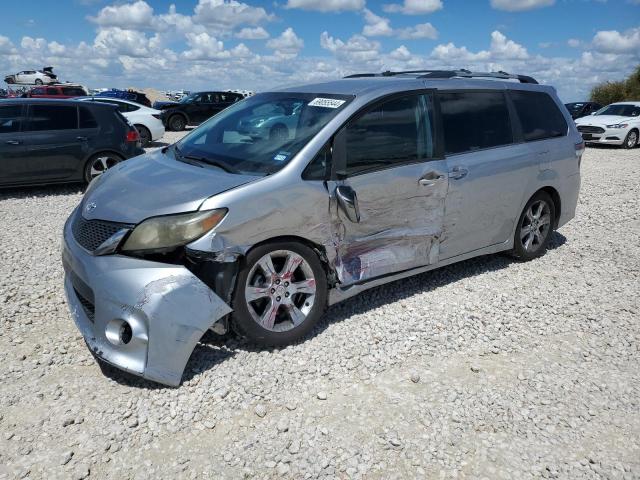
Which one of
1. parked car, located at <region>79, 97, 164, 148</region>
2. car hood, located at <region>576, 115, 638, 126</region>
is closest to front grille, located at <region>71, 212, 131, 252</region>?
parked car, located at <region>79, 97, 164, 148</region>

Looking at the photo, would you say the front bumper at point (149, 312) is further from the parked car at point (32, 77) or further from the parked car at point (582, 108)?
the parked car at point (32, 77)

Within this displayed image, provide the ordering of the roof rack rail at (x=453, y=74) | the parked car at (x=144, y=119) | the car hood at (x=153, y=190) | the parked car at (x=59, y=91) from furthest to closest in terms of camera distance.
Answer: the parked car at (x=59, y=91) → the parked car at (x=144, y=119) → the roof rack rail at (x=453, y=74) → the car hood at (x=153, y=190)

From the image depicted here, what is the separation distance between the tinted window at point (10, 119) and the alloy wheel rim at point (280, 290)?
23.1 ft

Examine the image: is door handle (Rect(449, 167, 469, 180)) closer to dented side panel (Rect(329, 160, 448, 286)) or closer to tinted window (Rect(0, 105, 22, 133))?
dented side panel (Rect(329, 160, 448, 286))

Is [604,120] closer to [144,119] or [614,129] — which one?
[614,129]

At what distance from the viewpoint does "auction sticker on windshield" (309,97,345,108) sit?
4058mm

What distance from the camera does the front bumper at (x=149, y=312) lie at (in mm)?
3133

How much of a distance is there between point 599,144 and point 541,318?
17173 mm

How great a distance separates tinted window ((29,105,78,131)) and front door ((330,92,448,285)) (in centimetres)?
682

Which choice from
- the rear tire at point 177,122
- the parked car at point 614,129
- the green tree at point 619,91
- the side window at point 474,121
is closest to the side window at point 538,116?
the side window at point 474,121

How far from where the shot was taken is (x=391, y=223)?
417 cm

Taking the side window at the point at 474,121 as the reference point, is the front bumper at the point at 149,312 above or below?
below

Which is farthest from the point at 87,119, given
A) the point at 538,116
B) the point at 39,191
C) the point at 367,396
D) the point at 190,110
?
the point at 190,110

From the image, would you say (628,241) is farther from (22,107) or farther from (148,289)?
(22,107)
